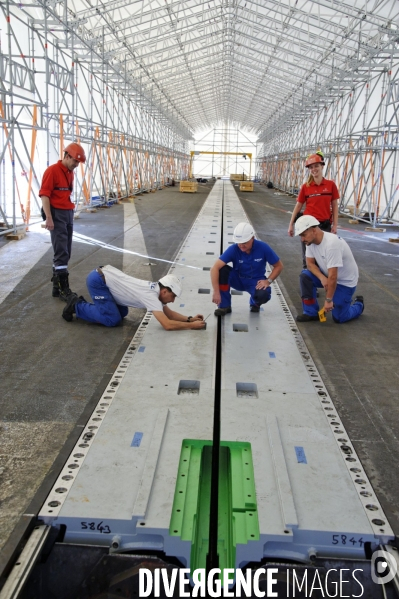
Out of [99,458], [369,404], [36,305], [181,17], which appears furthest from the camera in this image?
[181,17]

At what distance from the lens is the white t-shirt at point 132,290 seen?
477 centimetres

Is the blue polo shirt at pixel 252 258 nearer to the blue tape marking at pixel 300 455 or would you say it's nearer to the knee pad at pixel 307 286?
the knee pad at pixel 307 286

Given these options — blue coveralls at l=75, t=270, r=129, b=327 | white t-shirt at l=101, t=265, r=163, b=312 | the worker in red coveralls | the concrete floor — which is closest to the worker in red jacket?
the concrete floor

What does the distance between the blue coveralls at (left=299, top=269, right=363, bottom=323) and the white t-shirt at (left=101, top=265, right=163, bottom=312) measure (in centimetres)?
179

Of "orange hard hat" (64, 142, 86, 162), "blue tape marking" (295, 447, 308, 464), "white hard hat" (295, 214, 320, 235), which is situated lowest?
"blue tape marking" (295, 447, 308, 464)

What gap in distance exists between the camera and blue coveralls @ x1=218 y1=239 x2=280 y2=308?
5.44 m

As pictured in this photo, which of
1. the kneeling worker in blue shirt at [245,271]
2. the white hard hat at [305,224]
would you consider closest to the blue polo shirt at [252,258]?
the kneeling worker in blue shirt at [245,271]

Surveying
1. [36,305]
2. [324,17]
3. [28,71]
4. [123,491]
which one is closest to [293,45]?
[324,17]

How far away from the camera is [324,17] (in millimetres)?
A: 18891

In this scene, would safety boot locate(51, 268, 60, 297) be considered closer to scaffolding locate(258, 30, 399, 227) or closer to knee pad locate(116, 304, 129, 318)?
knee pad locate(116, 304, 129, 318)

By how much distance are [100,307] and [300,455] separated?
2.90m

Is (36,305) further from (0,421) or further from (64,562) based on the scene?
(64,562)

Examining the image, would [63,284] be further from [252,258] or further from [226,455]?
[226,455]

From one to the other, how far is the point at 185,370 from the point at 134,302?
1230 millimetres
